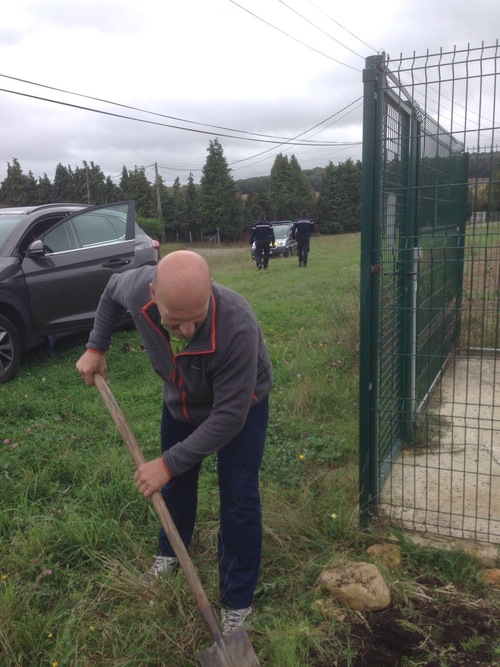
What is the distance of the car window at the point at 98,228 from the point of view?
6551 mm

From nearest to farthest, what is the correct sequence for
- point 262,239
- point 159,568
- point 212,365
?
point 212,365, point 159,568, point 262,239

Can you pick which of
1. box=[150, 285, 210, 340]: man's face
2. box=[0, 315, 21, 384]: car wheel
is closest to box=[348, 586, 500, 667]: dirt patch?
box=[150, 285, 210, 340]: man's face

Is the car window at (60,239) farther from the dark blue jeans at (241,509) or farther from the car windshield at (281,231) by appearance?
the car windshield at (281,231)

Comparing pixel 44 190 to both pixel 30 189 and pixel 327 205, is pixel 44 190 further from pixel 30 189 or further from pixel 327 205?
pixel 327 205

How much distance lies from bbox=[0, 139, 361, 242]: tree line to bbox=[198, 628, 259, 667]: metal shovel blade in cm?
4472

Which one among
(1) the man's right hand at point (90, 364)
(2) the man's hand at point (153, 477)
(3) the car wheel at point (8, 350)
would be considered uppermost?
(1) the man's right hand at point (90, 364)

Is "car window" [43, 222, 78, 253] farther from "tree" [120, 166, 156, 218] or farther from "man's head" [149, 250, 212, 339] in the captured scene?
"tree" [120, 166, 156, 218]

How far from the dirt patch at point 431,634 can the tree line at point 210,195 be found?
44578mm

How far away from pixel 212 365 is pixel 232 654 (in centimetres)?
107

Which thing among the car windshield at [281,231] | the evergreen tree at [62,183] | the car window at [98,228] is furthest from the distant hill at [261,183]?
the car window at [98,228]

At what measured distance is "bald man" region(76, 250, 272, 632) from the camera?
213 cm

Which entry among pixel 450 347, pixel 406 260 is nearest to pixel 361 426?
pixel 406 260

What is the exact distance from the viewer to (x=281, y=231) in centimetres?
2566

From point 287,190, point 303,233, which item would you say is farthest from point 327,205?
point 303,233
